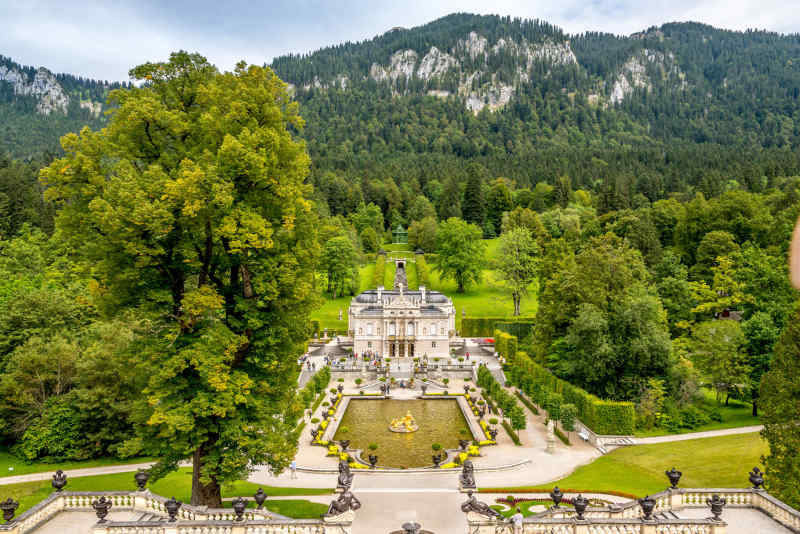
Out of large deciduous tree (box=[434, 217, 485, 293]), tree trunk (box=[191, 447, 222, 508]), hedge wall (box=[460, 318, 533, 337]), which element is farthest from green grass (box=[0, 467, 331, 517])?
large deciduous tree (box=[434, 217, 485, 293])

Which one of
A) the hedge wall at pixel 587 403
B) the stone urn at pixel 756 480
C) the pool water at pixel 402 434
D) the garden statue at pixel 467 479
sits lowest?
the pool water at pixel 402 434

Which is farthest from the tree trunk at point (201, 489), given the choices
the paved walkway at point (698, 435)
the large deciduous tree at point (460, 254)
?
the large deciduous tree at point (460, 254)

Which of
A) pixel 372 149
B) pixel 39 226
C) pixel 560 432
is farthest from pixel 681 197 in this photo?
pixel 372 149

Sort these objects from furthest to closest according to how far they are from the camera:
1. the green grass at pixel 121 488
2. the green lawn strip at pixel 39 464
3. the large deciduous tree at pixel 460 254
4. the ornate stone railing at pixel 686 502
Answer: the large deciduous tree at pixel 460 254 < the green lawn strip at pixel 39 464 < the green grass at pixel 121 488 < the ornate stone railing at pixel 686 502

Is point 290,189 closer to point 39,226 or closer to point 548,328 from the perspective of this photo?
point 548,328

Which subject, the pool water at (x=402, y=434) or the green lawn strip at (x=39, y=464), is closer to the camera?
the green lawn strip at (x=39, y=464)

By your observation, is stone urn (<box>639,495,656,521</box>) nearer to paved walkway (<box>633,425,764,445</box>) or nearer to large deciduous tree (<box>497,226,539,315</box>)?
paved walkway (<box>633,425,764,445</box>)

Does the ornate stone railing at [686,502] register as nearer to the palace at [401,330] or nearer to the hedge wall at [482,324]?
the palace at [401,330]
